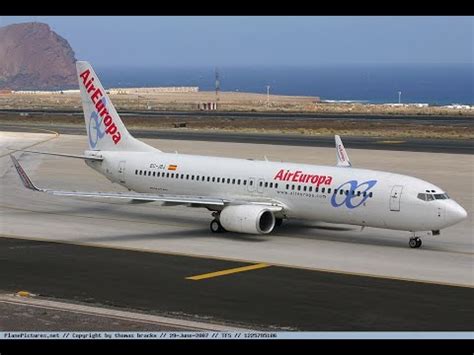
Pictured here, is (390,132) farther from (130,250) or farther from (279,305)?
(279,305)

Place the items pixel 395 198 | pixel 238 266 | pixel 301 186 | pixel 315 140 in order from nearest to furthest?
pixel 238 266 → pixel 395 198 → pixel 301 186 → pixel 315 140

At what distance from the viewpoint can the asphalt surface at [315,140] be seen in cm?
8638

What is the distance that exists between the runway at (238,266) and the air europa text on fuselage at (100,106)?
4584 mm

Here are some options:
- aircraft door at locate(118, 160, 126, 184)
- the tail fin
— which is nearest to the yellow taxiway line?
aircraft door at locate(118, 160, 126, 184)

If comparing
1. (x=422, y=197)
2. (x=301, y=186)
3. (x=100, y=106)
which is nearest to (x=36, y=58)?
(x=100, y=106)

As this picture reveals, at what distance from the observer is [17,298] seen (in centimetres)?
2861

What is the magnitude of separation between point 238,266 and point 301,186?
7.88 metres

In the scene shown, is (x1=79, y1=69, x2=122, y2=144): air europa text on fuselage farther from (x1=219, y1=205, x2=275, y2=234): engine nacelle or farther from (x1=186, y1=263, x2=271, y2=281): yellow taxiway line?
(x1=186, y1=263, x2=271, y2=281): yellow taxiway line

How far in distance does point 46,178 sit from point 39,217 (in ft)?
53.9

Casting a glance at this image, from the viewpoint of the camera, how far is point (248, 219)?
40844 millimetres

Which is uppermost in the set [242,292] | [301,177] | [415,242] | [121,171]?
[301,177]

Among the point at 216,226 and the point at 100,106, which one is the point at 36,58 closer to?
the point at 100,106

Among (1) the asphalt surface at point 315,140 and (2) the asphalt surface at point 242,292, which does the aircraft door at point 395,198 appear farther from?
(1) the asphalt surface at point 315,140
